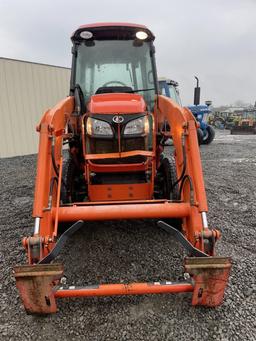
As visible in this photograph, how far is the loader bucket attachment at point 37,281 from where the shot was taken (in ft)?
7.21

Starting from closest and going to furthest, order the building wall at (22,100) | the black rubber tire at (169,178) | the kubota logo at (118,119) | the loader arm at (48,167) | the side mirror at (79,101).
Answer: the loader arm at (48,167) → the kubota logo at (118,119) → the black rubber tire at (169,178) → the side mirror at (79,101) → the building wall at (22,100)

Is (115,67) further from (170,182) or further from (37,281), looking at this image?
(37,281)

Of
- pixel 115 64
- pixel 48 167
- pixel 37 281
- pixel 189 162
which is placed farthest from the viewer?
pixel 115 64

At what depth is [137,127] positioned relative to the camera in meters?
3.24

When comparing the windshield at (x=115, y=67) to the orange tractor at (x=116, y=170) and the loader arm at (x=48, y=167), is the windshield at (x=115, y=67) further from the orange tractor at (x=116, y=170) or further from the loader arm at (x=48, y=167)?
the loader arm at (x=48, y=167)

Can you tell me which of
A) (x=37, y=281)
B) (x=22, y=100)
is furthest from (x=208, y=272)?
(x=22, y=100)

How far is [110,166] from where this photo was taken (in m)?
3.33

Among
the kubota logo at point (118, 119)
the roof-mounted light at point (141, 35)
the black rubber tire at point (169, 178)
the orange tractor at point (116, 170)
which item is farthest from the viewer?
the roof-mounted light at point (141, 35)

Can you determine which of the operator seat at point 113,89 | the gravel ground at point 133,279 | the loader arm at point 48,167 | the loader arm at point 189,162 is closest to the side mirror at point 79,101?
the operator seat at point 113,89

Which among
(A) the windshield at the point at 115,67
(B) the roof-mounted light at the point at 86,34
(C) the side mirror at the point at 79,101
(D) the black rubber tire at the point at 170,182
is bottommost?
(D) the black rubber tire at the point at 170,182

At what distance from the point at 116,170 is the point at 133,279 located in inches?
43.4

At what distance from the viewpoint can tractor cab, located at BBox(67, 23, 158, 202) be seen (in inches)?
127

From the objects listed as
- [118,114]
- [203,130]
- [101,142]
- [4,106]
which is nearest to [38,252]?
[101,142]

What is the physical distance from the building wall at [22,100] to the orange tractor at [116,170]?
7969 mm
